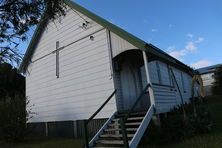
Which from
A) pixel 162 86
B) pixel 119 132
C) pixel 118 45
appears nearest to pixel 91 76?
pixel 118 45

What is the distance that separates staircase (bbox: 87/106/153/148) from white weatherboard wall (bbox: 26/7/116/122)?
1.43m

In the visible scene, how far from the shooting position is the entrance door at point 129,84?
12281 mm

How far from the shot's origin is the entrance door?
40.3 ft

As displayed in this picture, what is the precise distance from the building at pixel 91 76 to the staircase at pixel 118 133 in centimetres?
4

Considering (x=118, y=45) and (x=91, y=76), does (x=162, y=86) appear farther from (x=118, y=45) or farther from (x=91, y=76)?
(x=91, y=76)

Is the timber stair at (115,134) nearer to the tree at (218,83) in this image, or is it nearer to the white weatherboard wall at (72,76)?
the white weatherboard wall at (72,76)

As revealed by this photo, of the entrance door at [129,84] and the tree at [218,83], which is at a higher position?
the tree at [218,83]

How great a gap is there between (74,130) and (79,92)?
2.07 meters

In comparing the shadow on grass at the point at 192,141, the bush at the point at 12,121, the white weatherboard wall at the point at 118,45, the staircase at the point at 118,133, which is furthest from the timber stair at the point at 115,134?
the bush at the point at 12,121

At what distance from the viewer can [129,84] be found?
42.3 ft

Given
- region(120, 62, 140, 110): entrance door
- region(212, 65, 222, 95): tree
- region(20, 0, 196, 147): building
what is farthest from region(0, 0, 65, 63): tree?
region(212, 65, 222, 95): tree

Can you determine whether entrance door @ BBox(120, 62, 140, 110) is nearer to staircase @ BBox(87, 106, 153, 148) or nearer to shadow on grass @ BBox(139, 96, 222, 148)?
staircase @ BBox(87, 106, 153, 148)

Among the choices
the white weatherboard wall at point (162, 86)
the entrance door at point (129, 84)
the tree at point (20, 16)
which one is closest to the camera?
the tree at point (20, 16)

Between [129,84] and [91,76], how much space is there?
1934 millimetres
